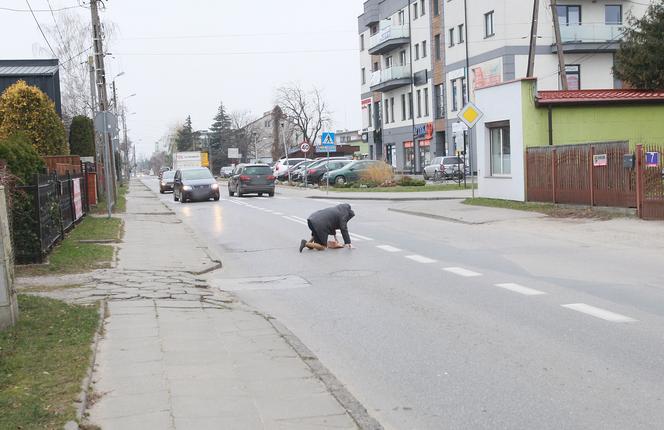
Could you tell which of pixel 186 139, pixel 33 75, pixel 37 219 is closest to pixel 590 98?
pixel 37 219

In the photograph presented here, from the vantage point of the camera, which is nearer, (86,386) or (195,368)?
(86,386)

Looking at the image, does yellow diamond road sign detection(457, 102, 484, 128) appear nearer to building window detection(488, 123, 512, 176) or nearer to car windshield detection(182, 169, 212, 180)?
building window detection(488, 123, 512, 176)

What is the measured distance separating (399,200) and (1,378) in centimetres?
2631

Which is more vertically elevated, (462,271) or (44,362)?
(44,362)

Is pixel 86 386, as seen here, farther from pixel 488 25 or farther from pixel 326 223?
pixel 488 25

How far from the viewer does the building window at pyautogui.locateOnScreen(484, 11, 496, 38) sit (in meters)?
47.8

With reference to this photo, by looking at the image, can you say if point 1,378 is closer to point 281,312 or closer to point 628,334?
point 281,312

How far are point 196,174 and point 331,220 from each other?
2243 centimetres

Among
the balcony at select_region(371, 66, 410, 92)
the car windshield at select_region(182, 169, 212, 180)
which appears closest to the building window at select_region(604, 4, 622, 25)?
the balcony at select_region(371, 66, 410, 92)

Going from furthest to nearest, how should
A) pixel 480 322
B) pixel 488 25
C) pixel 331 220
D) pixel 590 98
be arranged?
pixel 488 25 → pixel 590 98 → pixel 331 220 → pixel 480 322

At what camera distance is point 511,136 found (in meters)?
23.7

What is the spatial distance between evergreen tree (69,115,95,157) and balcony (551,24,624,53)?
29478 mm

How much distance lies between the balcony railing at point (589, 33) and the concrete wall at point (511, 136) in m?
24.0

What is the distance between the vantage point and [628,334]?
6.91 meters
